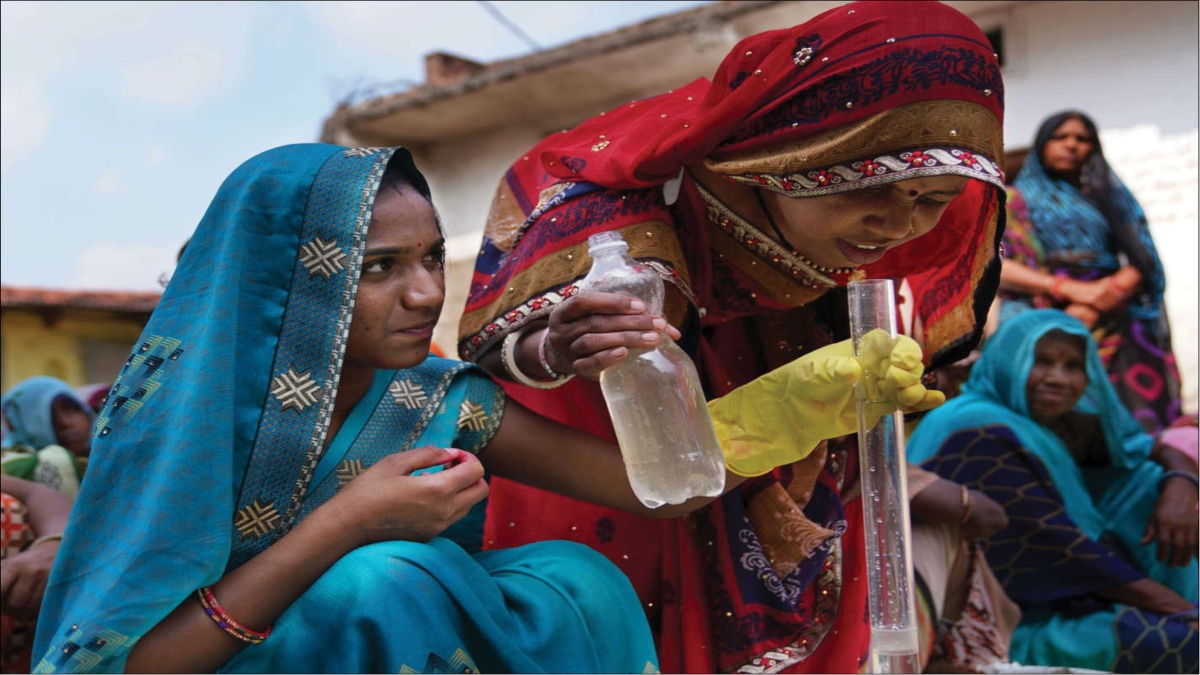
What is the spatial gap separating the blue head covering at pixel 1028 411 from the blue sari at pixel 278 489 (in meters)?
2.85

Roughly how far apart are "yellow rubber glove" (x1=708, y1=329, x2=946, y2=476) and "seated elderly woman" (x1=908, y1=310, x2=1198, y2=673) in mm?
2554

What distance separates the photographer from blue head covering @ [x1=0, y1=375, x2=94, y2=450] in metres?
5.83

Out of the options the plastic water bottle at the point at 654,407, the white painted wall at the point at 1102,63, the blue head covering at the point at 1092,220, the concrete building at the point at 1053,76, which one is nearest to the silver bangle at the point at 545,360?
the plastic water bottle at the point at 654,407

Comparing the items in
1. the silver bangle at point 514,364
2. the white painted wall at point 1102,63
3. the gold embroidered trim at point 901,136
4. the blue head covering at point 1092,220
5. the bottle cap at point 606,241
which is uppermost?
the white painted wall at point 1102,63

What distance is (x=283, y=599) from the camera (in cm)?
206

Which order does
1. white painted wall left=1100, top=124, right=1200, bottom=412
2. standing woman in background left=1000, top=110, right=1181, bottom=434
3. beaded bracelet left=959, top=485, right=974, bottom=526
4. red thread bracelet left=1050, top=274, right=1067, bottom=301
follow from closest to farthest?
beaded bracelet left=959, top=485, right=974, bottom=526, red thread bracelet left=1050, top=274, right=1067, bottom=301, standing woman in background left=1000, top=110, right=1181, bottom=434, white painted wall left=1100, top=124, right=1200, bottom=412

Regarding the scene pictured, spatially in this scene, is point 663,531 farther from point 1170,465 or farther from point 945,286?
point 1170,465

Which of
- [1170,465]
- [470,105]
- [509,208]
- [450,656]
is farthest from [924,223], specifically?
[470,105]

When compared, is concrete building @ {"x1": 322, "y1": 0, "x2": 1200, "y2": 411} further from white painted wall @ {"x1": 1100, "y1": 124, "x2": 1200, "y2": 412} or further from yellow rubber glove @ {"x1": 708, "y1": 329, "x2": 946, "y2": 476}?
yellow rubber glove @ {"x1": 708, "y1": 329, "x2": 946, "y2": 476}

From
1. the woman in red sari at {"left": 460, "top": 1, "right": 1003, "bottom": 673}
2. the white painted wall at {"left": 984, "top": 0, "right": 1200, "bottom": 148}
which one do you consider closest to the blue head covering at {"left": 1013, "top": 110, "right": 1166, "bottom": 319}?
the white painted wall at {"left": 984, "top": 0, "right": 1200, "bottom": 148}

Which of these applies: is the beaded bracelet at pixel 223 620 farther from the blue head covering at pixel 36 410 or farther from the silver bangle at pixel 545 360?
the blue head covering at pixel 36 410

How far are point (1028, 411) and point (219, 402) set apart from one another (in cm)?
363

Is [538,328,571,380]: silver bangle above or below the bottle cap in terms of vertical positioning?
below

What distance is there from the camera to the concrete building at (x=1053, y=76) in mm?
8281
